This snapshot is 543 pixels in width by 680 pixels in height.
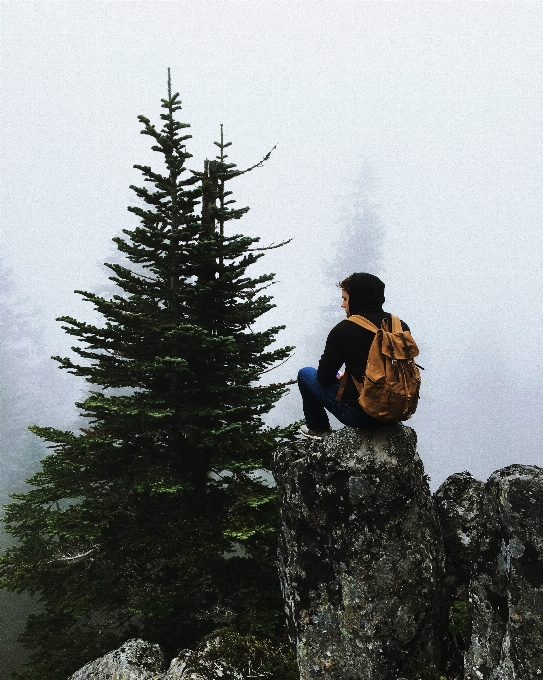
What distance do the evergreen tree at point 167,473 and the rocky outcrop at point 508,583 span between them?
9.54 ft

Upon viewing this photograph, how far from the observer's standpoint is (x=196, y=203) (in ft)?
27.9

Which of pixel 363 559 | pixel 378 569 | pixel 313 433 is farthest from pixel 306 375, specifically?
pixel 378 569

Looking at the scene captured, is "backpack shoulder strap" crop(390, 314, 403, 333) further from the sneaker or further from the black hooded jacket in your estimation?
the sneaker

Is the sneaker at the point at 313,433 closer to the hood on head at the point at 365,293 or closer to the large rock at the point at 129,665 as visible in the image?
the hood on head at the point at 365,293

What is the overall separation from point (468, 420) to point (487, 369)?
12503 mm

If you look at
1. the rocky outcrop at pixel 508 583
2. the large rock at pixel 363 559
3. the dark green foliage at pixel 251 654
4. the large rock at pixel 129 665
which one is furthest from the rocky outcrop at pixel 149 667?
the rocky outcrop at pixel 508 583

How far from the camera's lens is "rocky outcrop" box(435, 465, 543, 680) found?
3533 millimetres

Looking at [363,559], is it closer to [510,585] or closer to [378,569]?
[378,569]

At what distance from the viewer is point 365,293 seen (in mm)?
4953

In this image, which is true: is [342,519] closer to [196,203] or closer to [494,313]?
[196,203]

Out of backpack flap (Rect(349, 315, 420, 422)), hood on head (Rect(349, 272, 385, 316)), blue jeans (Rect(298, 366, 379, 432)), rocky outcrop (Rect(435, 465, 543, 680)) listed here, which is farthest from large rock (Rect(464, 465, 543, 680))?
hood on head (Rect(349, 272, 385, 316))

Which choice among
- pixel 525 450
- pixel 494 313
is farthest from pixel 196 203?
pixel 494 313

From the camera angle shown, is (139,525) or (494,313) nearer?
(139,525)

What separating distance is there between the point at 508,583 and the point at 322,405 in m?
2.52
